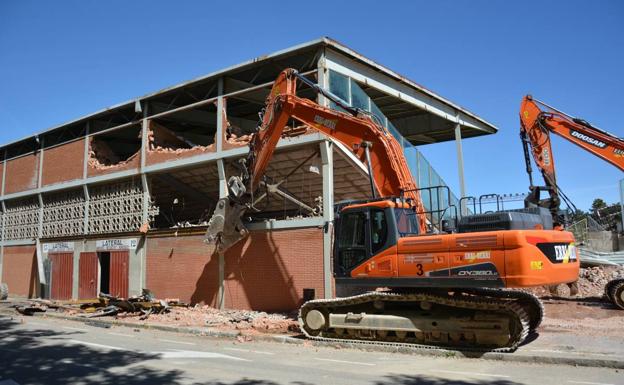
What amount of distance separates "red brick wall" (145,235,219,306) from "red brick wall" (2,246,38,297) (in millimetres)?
9984

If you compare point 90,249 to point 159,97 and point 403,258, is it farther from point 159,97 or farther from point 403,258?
point 403,258

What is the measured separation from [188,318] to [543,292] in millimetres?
11071

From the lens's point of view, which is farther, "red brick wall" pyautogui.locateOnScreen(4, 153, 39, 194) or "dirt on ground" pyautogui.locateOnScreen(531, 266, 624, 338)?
"red brick wall" pyautogui.locateOnScreen(4, 153, 39, 194)

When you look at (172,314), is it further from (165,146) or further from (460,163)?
(460,163)

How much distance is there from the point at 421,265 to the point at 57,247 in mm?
20740

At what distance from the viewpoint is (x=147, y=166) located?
66.5 ft

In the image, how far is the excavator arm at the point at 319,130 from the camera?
1093 cm

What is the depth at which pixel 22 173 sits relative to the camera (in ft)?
90.8

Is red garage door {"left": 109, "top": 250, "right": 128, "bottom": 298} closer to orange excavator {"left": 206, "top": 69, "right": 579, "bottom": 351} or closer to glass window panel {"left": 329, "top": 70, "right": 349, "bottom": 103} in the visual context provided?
glass window panel {"left": 329, "top": 70, "right": 349, "bottom": 103}

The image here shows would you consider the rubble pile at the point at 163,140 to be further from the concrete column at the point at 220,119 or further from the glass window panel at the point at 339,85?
the glass window panel at the point at 339,85

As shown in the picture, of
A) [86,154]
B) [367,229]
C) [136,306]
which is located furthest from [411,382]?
[86,154]

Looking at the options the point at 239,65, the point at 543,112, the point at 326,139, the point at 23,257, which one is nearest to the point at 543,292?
the point at 543,112

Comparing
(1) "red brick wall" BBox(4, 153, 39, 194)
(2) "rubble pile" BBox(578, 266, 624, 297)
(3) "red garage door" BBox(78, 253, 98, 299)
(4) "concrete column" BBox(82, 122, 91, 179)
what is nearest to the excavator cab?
(2) "rubble pile" BBox(578, 266, 624, 297)

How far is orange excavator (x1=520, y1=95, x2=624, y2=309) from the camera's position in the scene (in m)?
14.6
